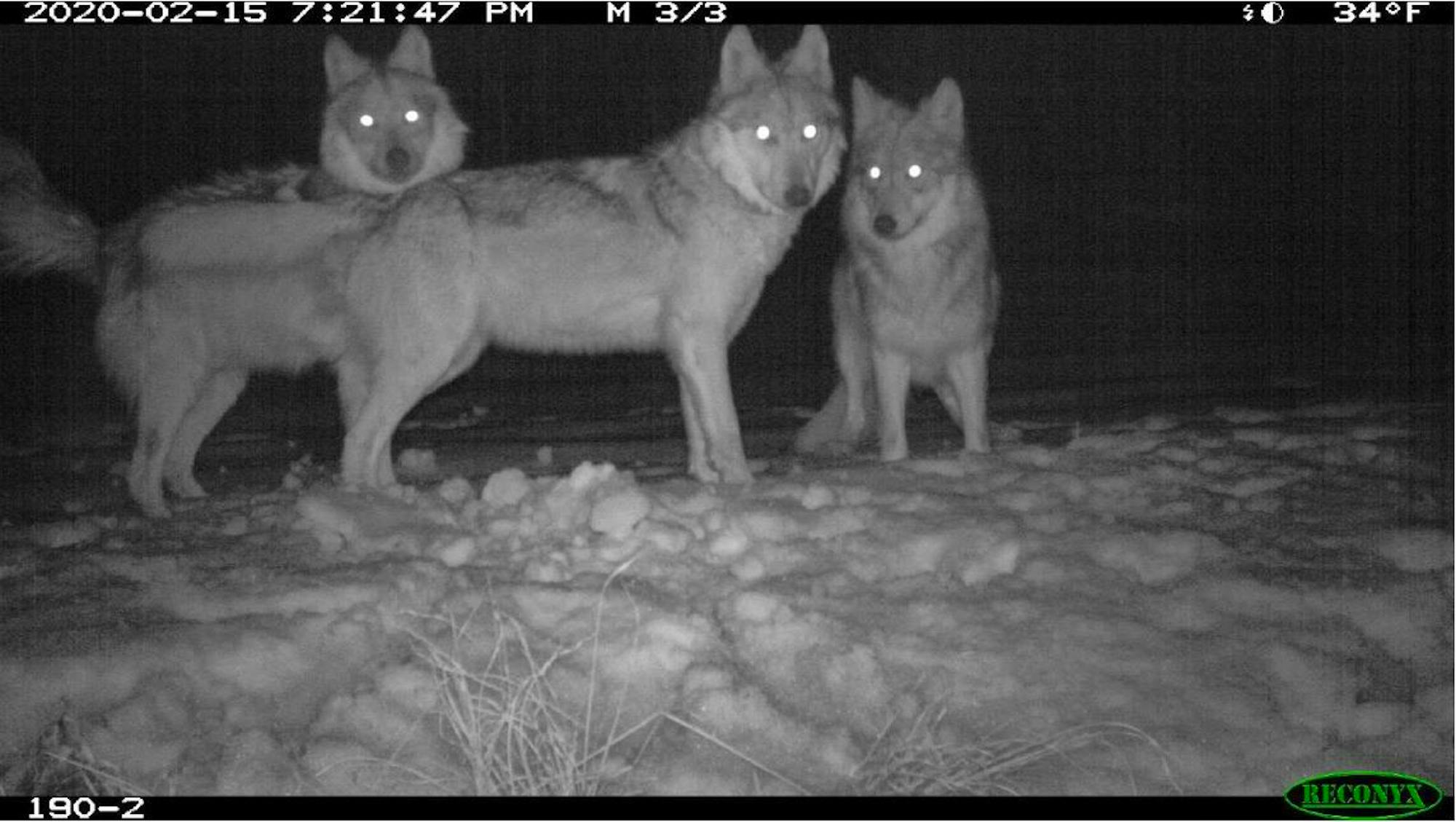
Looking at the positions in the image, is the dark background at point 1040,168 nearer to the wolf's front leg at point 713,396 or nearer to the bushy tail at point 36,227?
the bushy tail at point 36,227

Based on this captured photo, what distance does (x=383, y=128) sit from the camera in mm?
6031

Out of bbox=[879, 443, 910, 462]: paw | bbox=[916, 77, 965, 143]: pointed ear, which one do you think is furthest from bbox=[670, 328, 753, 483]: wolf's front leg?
bbox=[916, 77, 965, 143]: pointed ear

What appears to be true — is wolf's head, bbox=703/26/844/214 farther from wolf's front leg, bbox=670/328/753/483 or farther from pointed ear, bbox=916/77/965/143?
pointed ear, bbox=916/77/965/143

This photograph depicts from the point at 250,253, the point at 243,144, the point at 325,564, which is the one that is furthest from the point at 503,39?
the point at 325,564

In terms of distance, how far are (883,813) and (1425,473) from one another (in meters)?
3.54

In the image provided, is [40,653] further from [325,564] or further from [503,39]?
[503,39]

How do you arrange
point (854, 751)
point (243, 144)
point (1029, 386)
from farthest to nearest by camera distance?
1. point (243, 144)
2. point (1029, 386)
3. point (854, 751)

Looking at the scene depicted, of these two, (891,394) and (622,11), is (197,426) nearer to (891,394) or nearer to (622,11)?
(891,394)

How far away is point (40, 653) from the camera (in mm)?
3299

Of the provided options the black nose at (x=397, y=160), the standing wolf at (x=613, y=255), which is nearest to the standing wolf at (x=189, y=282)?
the black nose at (x=397, y=160)

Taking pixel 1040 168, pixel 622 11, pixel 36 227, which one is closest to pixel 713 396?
pixel 36 227

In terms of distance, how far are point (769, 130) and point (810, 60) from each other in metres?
0.59

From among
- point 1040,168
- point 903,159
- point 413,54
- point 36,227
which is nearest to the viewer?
point 36,227

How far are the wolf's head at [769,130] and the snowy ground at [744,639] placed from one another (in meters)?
1.55
